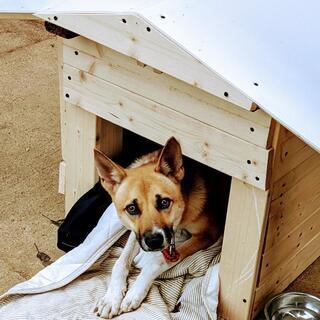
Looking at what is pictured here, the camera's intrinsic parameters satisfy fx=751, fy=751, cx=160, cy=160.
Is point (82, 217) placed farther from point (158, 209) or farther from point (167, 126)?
point (167, 126)

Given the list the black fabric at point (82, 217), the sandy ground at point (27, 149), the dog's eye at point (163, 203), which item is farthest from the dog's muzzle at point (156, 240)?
the sandy ground at point (27, 149)

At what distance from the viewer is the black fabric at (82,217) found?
343cm

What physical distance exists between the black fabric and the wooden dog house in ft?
0.31

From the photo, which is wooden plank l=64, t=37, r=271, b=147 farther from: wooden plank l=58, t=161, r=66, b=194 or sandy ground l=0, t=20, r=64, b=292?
sandy ground l=0, t=20, r=64, b=292

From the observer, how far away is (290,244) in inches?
128

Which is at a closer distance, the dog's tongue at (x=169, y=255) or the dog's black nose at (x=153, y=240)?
the dog's black nose at (x=153, y=240)

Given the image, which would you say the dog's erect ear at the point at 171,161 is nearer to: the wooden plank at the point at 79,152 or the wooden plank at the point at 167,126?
the wooden plank at the point at 167,126

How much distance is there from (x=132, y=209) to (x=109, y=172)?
182mm

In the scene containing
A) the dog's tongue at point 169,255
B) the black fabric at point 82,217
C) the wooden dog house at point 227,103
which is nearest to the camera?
the wooden dog house at point 227,103

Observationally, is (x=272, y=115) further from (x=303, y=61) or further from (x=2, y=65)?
(x=2, y=65)

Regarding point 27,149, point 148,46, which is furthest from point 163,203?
point 27,149

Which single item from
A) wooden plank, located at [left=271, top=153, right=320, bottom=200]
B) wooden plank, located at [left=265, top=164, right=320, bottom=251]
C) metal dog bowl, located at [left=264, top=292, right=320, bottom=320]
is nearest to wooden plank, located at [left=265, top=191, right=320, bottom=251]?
wooden plank, located at [left=265, top=164, right=320, bottom=251]

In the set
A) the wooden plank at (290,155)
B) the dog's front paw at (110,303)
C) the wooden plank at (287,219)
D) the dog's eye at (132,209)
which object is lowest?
the dog's front paw at (110,303)

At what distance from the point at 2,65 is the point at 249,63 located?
116 inches
